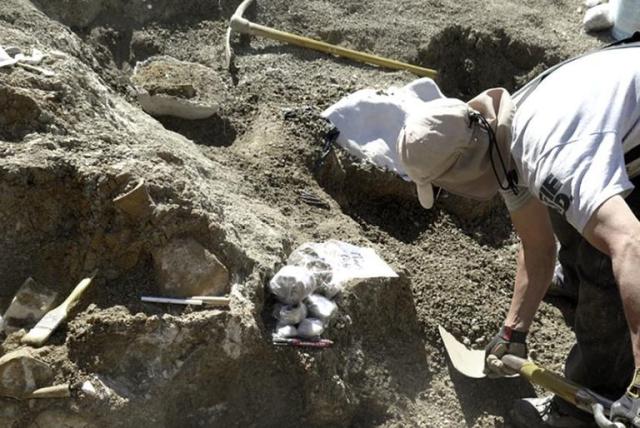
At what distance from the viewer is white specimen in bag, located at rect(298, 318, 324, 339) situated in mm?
2895

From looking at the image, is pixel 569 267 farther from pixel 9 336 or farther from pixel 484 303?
pixel 9 336

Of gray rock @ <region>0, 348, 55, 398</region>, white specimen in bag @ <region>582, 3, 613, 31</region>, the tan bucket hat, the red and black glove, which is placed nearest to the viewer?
gray rock @ <region>0, 348, 55, 398</region>

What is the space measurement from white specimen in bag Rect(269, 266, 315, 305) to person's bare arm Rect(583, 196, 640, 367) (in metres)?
1.08

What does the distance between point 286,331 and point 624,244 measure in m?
1.17

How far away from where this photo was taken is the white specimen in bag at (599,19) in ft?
17.4

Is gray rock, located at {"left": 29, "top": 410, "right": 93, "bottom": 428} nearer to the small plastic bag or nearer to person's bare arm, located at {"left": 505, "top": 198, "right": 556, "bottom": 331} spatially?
the small plastic bag

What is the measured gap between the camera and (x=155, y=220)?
2.80 m

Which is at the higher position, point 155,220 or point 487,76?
point 155,220

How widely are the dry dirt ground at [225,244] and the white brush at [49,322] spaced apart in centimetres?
4

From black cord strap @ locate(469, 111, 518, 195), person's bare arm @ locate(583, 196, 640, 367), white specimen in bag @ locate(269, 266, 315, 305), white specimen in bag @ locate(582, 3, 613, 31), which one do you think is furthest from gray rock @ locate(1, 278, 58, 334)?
white specimen in bag @ locate(582, 3, 613, 31)

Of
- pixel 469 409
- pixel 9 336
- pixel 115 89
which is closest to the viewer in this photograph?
pixel 9 336

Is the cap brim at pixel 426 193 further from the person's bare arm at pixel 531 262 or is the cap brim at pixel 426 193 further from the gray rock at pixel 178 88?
the gray rock at pixel 178 88

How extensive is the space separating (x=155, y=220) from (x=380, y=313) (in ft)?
3.05

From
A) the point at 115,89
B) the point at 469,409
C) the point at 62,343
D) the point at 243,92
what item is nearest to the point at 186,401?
the point at 62,343
